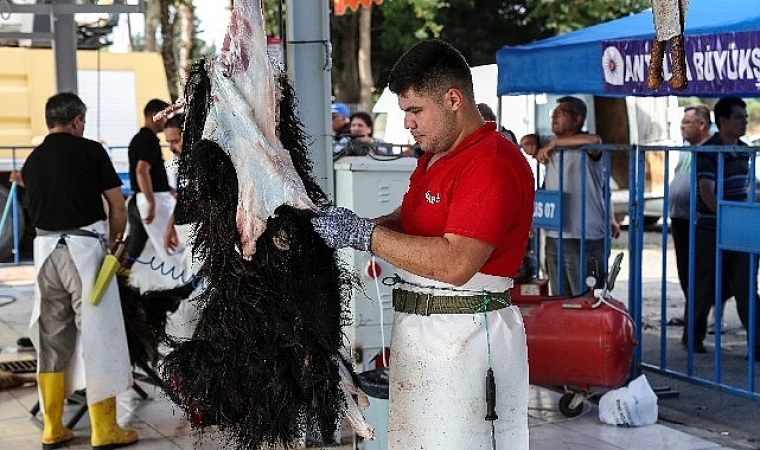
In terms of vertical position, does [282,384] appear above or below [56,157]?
below

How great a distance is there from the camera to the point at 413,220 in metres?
3.35

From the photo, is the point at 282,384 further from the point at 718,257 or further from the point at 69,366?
the point at 718,257

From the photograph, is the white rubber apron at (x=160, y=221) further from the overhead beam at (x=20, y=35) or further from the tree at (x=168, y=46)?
the tree at (x=168, y=46)

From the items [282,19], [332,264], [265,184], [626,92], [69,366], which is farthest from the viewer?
[626,92]

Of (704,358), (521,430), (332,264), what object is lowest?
(704,358)

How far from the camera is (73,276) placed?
591 cm

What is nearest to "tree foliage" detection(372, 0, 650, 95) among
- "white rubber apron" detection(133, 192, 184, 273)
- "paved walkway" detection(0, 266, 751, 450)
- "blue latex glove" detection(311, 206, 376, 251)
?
"white rubber apron" detection(133, 192, 184, 273)

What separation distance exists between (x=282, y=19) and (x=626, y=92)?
8.02 feet

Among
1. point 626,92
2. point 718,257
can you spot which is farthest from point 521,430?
point 626,92

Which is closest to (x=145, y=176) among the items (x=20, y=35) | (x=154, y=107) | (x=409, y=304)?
(x=154, y=107)

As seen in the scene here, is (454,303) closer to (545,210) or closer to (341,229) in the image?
(341,229)

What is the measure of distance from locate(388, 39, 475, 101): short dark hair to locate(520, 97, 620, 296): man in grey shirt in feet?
13.6

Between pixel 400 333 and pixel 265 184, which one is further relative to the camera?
pixel 400 333

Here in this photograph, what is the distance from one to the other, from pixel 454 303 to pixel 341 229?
0.45 meters
